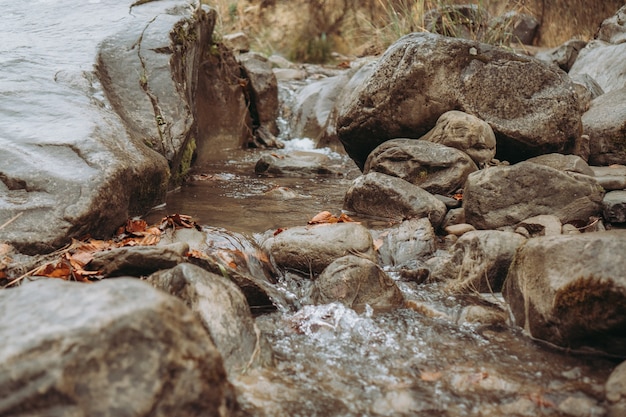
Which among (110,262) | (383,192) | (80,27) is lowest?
(383,192)

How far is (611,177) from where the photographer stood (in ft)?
15.0

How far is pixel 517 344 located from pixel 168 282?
1.66m

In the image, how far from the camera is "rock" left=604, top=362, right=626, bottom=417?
204 centimetres

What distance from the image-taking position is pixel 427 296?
129 inches

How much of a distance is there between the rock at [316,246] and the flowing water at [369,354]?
0.13 m

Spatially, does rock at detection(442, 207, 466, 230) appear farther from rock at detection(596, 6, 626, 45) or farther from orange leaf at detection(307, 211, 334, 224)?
rock at detection(596, 6, 626, 45)

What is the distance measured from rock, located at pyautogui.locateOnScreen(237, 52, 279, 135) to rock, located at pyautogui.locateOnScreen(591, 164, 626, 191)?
5261mm

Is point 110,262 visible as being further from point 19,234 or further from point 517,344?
point 517,344

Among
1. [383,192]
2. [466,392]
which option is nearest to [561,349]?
[466,392]

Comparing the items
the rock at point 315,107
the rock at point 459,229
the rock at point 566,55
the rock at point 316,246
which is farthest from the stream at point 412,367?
the rock at point 566,55

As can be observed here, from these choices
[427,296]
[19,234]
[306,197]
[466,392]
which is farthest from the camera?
[306,197]

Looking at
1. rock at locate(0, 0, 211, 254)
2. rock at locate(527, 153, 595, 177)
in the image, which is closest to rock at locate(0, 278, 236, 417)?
rock at locate(0, 0, 211, 254)

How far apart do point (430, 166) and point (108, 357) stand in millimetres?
3680

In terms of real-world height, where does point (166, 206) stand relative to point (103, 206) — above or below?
below
